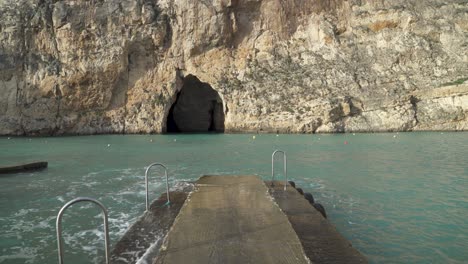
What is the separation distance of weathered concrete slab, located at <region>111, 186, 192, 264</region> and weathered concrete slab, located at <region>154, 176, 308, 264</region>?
0.53 m

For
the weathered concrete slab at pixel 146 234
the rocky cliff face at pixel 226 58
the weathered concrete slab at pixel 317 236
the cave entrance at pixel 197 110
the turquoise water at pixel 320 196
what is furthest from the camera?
the cave entrance at pixel 197 110

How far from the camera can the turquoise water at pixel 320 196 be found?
21.3 ft

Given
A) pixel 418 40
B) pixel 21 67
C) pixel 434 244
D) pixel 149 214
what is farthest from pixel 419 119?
pixel 21 67

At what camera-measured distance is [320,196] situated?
34.1 ft

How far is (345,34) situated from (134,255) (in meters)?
42.6

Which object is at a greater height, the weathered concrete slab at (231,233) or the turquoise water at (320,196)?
the weathered concrete slab at (231,233)

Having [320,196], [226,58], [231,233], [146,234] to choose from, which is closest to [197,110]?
[226,58]

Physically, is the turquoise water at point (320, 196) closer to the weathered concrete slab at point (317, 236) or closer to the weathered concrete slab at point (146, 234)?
the weathered concrete slab at point (146, 234)

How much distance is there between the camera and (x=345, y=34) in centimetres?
4238

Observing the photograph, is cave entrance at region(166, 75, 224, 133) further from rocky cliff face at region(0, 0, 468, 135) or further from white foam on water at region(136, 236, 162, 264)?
white foam on water at region(136, 236, 162, 264)

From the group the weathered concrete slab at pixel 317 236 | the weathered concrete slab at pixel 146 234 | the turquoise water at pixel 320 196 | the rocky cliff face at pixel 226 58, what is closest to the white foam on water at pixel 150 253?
the weathered concrete slab at pixel 146 234

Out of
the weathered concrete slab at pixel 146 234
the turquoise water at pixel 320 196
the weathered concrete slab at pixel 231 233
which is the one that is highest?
the weathered concrete slab at pixel 231 233

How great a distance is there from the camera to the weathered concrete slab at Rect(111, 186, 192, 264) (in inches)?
207

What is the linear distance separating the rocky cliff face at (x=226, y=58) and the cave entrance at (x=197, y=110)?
30.4ft
